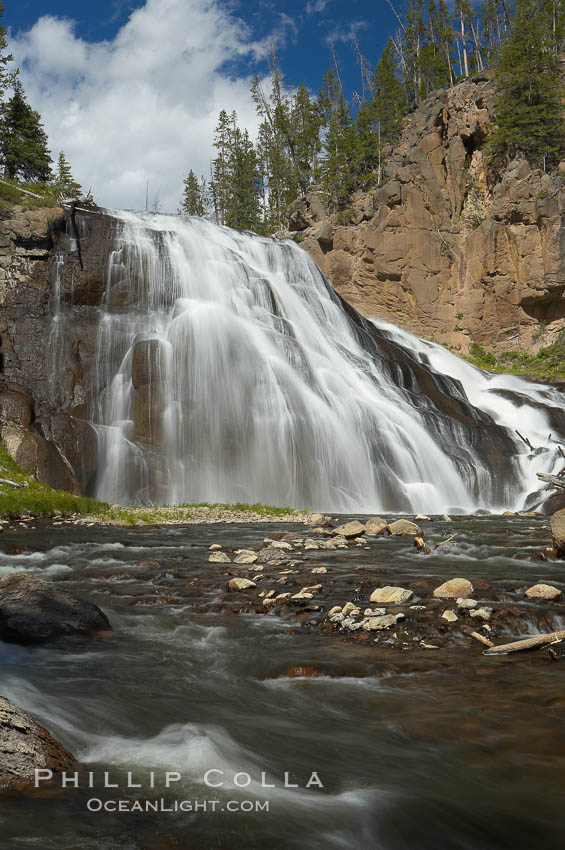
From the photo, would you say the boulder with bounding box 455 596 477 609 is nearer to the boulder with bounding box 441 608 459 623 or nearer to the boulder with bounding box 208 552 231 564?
the boulder with bounding box 441 608 459 623

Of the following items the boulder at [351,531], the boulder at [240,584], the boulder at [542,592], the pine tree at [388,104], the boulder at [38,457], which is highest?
the pine tree at [388,104]

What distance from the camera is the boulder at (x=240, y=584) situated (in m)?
8.48

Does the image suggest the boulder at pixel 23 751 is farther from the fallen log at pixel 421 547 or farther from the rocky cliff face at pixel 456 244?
the rocky cliff face at pixel 456 244

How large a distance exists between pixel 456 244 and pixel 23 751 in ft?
151

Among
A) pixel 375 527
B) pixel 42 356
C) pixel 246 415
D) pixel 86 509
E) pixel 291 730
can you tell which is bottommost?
pixel 291 730

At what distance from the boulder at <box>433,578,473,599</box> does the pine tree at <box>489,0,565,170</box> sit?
4497cm

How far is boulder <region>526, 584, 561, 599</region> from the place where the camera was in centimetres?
753

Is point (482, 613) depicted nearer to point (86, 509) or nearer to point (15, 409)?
point (86, 509)

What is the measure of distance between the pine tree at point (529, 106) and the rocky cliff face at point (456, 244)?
200cm

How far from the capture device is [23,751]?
3.38 metres

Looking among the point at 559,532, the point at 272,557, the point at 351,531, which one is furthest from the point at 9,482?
the point at 559,532

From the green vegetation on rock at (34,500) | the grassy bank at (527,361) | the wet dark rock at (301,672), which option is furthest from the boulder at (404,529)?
the grassy bank at (527,361)

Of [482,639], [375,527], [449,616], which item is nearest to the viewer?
[482,639]

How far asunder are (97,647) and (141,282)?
70.7 feet
